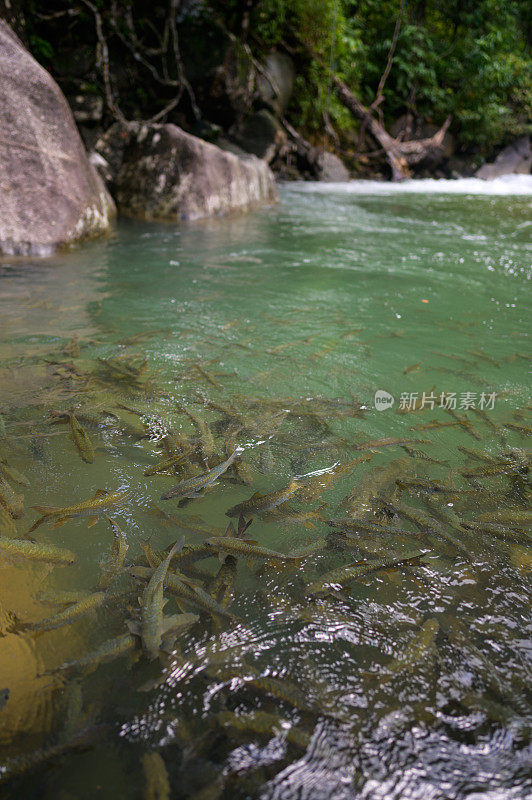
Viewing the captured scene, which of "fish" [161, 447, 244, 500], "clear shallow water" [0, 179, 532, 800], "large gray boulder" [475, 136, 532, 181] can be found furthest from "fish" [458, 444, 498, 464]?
"large gray boulder" [475, 136, 532, 181]

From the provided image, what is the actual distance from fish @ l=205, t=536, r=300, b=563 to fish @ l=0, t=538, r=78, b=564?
44cm

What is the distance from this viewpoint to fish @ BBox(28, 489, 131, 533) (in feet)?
5.28

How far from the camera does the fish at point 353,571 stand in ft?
4.60

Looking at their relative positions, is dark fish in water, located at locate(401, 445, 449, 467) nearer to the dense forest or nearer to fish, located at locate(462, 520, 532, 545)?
fish, located at locate(462, 520, 532, 545)

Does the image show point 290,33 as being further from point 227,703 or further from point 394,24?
point 227,703

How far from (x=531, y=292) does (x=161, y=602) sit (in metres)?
4.51

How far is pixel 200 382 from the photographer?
104 inches

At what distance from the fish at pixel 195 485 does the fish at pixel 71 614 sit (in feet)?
1.54

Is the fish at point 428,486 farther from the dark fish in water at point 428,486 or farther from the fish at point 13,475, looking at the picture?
the fish at point 13,475

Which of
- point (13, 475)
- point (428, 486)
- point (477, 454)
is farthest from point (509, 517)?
point (13, 475)

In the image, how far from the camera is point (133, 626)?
4.10ft

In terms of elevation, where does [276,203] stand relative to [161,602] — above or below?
above

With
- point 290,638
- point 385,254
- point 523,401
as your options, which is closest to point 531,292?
point 385,254

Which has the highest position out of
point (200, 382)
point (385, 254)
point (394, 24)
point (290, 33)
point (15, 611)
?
point (394, 24)
